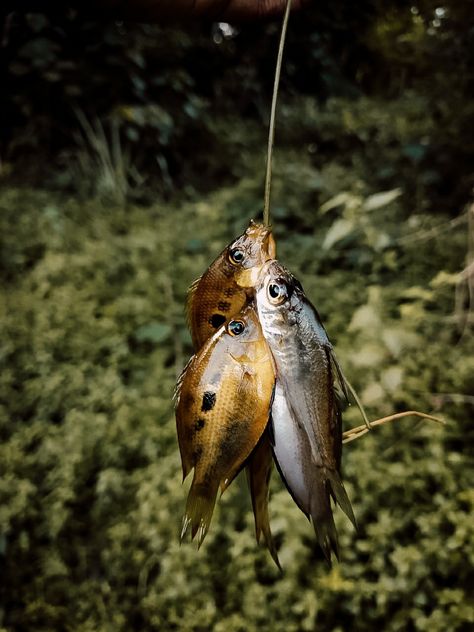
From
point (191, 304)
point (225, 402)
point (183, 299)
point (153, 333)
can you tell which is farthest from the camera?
point (183, 299)

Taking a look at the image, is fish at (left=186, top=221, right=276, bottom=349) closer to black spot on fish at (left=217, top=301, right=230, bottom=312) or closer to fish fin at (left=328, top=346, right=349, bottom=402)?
black spot on fish at (left=217, top=301, right=230, bottom=312)

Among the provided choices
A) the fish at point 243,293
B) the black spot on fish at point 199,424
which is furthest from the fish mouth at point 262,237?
the black spot on fish at point 199,424

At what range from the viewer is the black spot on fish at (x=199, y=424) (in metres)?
0.67

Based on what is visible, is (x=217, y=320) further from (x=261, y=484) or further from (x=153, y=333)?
(x=153, y=333)

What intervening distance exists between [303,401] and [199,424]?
14 centimetres

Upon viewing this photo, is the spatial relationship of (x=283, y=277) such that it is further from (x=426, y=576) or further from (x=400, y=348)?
(x=400, y=348)

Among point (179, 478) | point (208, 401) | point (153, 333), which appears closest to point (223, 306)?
point (208, 401)

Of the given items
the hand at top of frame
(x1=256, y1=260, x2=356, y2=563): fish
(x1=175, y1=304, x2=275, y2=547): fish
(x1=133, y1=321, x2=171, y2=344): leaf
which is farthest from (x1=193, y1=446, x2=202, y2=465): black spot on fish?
(x1=133, y1=321, x2=171, y2=344): leaf

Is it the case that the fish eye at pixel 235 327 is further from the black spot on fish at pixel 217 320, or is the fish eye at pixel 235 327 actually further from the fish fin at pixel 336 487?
the fish fin at pixel 336 487

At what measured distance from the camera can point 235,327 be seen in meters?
0.67

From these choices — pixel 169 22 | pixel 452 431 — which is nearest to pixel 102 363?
pixel 452 431

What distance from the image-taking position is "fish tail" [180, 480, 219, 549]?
2.28 feet

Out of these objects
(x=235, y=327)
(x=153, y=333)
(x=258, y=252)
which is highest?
(x=153, y=333)

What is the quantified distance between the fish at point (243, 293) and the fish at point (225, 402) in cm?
4
